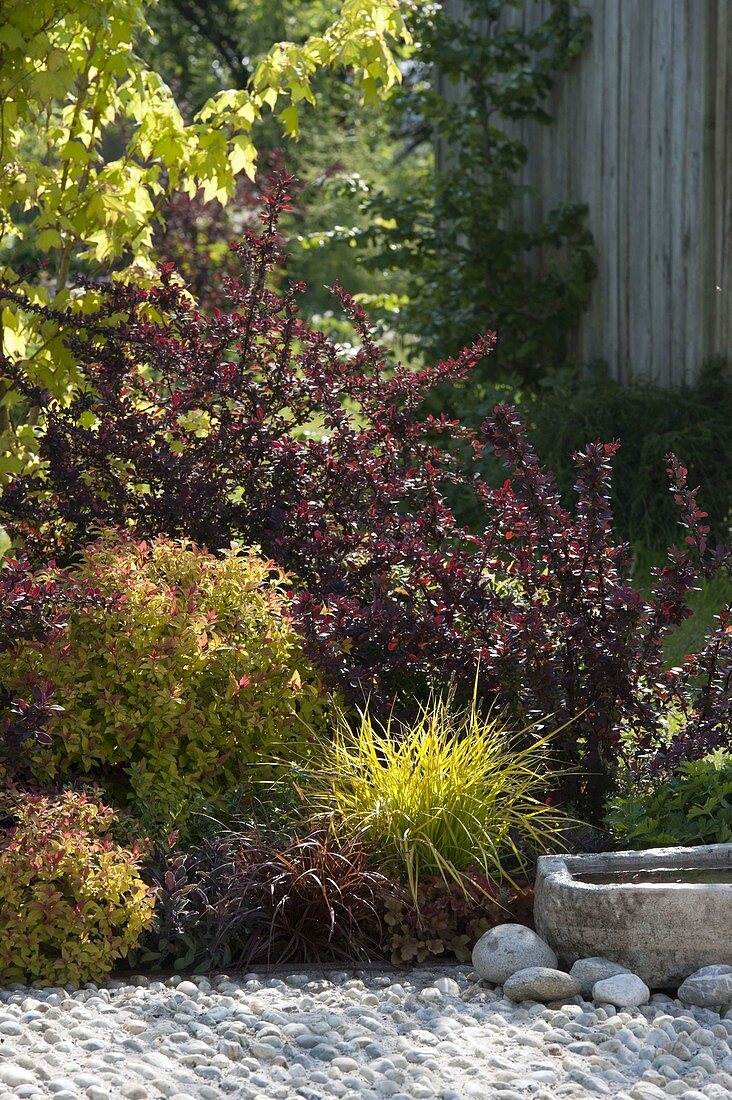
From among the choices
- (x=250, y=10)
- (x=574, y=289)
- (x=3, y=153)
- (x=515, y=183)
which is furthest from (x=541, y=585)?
(x=250, y=10)

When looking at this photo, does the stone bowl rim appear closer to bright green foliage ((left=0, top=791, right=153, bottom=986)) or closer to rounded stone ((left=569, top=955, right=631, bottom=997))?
rounded stone ((left=569, top=955, right=631, bottom=997))

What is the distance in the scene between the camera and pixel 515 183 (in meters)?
8.62

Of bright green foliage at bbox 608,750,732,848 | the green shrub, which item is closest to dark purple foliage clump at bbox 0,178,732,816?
bright green foliage at bbox 608,750,732,848

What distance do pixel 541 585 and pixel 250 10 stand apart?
12.9 metres

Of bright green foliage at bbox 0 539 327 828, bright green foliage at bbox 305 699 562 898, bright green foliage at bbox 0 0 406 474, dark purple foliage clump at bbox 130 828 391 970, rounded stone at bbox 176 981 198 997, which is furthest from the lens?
bright green foliage at bbox 0 0 406 474

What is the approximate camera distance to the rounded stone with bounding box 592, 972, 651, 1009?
2949mm

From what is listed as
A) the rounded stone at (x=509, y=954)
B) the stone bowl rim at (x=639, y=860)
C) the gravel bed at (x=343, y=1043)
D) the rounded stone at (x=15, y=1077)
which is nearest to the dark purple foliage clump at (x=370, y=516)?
the stone bowl rim at (x=639, y=860)

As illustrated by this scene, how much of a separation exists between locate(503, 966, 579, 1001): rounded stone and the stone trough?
0.41 ft

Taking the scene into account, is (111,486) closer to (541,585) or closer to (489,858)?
(541,585)

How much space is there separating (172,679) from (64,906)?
0.79 metres

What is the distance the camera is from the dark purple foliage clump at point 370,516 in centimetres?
376

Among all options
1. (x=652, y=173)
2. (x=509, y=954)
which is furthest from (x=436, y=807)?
(x=652, y=173)

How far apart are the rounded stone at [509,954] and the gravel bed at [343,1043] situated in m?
0.05

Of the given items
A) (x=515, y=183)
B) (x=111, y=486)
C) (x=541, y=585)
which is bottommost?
(x=541, y=585)
